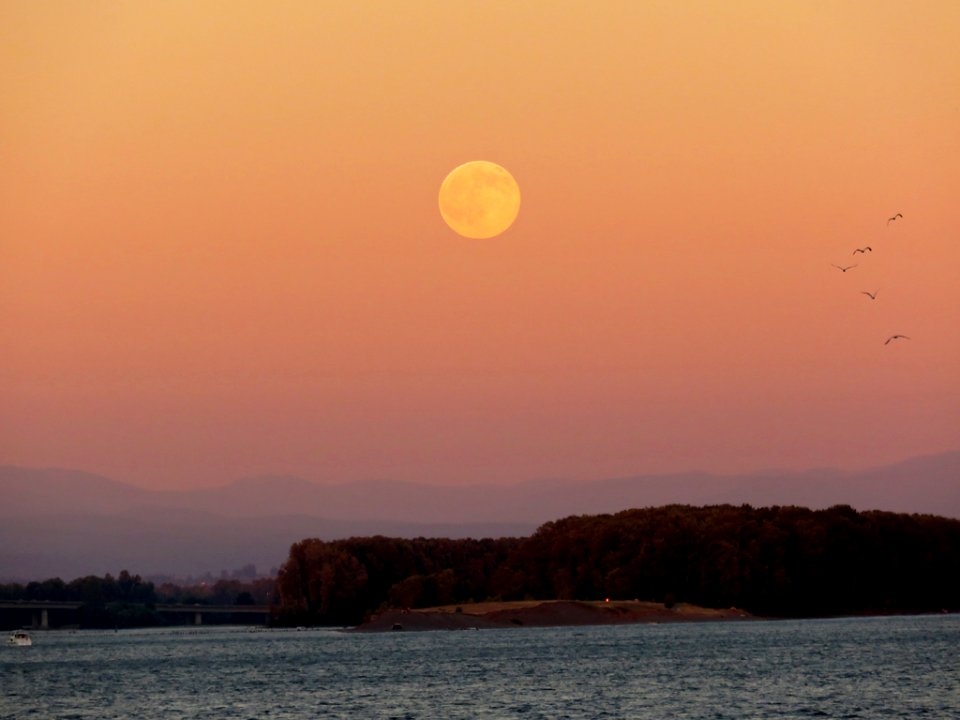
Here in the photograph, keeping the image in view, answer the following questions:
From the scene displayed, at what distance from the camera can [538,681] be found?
384 feet

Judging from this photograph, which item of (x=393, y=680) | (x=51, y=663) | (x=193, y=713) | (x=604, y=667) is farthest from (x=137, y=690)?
(x=51, y=663)

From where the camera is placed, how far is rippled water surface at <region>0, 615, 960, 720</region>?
9369 cm

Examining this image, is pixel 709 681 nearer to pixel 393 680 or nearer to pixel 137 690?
pixel 393 680

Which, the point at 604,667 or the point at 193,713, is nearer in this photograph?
the point at 193,713

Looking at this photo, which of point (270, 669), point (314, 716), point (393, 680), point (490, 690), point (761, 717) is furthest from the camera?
point (270, 669)

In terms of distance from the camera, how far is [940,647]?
147000 mm

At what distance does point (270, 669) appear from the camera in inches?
5748

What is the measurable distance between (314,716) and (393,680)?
30.3 meters

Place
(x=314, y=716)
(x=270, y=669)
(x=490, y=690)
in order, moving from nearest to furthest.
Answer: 1. (x=314, y=716)
2. (x=490, y=690)
3. (x=270, y=669)

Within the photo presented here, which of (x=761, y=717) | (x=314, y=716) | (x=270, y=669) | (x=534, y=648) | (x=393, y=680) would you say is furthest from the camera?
(x=534, y=648)

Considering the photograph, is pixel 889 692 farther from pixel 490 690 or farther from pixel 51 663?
pixel 51 663

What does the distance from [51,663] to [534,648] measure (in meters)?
54.4

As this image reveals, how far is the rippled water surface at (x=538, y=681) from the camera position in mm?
93688

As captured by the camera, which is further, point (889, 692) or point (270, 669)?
point (270, 669)
